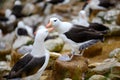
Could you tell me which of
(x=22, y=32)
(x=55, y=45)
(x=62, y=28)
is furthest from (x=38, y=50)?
(x=22, y=32)

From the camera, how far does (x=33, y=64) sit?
6.55m

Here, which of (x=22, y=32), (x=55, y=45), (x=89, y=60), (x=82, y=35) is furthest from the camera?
(x=22, y=32)

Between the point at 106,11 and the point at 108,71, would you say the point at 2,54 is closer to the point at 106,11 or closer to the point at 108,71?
the point at 106,11

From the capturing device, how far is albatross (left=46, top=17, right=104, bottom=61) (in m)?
7.51

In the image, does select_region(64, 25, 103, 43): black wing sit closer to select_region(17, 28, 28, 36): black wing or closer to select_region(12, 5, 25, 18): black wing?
select_region(17, 28, 28, 36): black wing

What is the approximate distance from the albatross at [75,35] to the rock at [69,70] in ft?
0.96

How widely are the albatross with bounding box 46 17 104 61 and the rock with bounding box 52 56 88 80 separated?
0.29m

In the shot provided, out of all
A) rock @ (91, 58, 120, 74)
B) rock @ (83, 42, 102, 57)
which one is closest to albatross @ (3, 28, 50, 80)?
rock @ (91, 58, 120, 74)

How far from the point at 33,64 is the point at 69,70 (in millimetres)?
807

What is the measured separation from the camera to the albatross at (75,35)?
751 centimetres

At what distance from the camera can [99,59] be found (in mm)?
9148

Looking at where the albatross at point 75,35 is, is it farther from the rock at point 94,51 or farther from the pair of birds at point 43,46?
the rock at point 94,51

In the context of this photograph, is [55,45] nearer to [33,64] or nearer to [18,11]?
[33,64]

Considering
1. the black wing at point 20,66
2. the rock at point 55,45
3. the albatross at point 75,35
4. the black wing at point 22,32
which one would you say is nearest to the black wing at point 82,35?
the albatross at point 75,35
